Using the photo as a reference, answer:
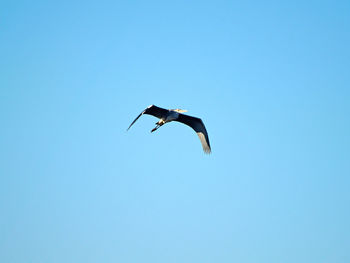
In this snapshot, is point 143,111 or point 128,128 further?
point 143,111

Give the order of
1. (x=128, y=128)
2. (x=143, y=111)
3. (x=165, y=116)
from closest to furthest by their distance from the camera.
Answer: (x=128, y=128), (x=143, y=111), (x=165, y=116)

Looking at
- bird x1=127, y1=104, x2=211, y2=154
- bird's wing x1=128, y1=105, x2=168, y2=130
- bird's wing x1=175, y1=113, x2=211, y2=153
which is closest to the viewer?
bird's wing x1=128, y1=105, x2=168, y2=130

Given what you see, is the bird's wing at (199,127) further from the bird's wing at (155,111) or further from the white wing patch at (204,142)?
the bird's wing at (155,111)

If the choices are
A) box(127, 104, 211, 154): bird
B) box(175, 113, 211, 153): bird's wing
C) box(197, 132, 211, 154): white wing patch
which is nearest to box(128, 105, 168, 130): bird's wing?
box(127, 104, 211, 154): bird

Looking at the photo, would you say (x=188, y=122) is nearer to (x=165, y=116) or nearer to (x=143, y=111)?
(x=165, y=116)

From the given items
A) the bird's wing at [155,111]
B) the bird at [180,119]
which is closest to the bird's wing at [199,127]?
the bird at [180,119]

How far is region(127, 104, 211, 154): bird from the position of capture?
35.1 m

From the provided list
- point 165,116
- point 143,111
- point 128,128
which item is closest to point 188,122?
point 165,116

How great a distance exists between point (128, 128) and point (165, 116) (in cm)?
694

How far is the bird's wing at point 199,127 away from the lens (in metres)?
37.1

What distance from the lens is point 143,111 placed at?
33.5 meters

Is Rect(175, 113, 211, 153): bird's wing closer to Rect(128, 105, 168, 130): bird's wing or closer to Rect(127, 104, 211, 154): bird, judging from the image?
Rect(127, 104, 211, 154): bird

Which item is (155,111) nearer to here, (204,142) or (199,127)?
(199,127)

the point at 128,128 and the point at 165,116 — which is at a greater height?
the point at 165,116
